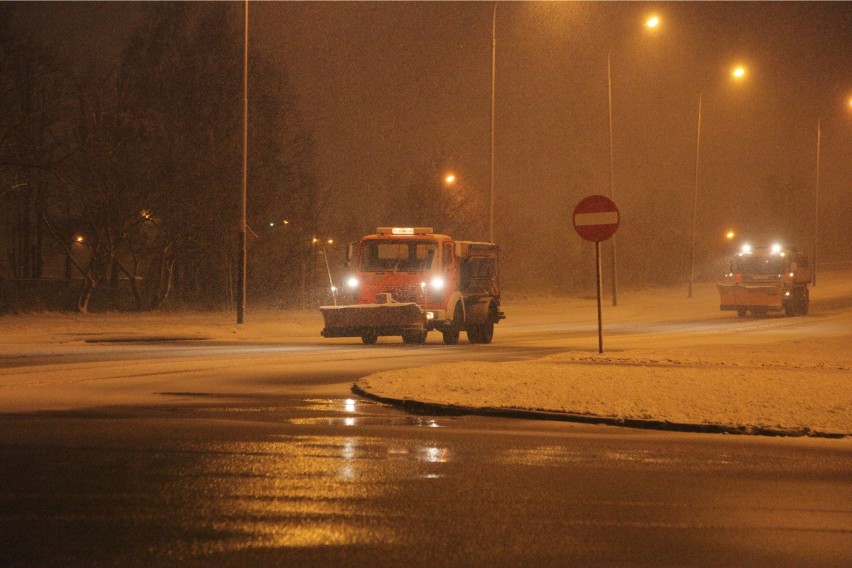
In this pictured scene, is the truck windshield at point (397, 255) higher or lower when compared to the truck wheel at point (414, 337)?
higher

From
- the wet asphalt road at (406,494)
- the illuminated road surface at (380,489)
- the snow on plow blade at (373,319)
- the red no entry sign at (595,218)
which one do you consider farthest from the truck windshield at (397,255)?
the wet asphalt road at (406,494)

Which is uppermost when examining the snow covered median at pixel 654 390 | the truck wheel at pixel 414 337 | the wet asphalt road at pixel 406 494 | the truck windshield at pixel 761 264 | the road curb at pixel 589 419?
the truck windshield at pixel 761 264

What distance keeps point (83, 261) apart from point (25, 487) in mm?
73054

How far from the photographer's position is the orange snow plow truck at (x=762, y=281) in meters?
41.6

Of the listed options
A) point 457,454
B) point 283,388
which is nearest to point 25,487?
point 457,454

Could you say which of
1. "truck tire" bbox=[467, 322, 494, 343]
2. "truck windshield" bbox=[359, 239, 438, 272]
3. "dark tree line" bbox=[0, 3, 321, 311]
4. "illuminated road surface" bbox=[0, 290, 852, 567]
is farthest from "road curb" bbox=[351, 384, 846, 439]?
"dark tree line" bbox=[0, 3, 321, 311]

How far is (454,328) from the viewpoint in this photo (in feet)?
84.2

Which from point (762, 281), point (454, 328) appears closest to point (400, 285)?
point (454, 328)

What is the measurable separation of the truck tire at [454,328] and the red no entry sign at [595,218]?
7.60 m

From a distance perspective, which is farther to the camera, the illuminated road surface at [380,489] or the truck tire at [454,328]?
the truck tire at [454,328]

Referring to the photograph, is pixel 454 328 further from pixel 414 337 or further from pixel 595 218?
pixel 595 218

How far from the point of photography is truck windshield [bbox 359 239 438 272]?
80.1 feet

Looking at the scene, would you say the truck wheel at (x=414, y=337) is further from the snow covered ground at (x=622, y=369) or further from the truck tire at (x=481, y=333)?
the truck tire at (x=481, y=333)

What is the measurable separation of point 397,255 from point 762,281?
2252cm
